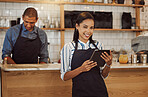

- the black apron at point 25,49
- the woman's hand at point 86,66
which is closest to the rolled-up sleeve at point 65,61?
the woman's hand at point 86,66

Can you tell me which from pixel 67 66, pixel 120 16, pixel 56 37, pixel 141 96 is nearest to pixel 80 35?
pixel 67 66

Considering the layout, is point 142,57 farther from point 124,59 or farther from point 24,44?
point 24,44

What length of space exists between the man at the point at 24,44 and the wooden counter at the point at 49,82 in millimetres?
541

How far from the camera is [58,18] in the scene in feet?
15.4

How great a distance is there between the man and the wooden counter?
541mm

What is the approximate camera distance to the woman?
183 cm

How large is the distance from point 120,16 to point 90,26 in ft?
10.8

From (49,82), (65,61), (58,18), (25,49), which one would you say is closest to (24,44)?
(25,49)

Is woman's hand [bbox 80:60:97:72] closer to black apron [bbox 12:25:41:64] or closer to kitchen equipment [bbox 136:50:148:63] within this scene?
kitchen equipment [bbox 136:50:148:63]

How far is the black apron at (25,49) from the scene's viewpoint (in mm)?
3069

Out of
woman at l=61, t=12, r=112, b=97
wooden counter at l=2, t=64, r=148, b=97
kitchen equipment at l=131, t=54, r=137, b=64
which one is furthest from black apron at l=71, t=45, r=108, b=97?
kitchen equipment at l=131, t=54, r=137, b=64

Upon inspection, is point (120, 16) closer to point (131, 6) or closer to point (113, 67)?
point (131, 6)

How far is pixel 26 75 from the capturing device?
8.12 feet

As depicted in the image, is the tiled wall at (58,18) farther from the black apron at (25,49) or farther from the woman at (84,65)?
the woman at (84,65)
